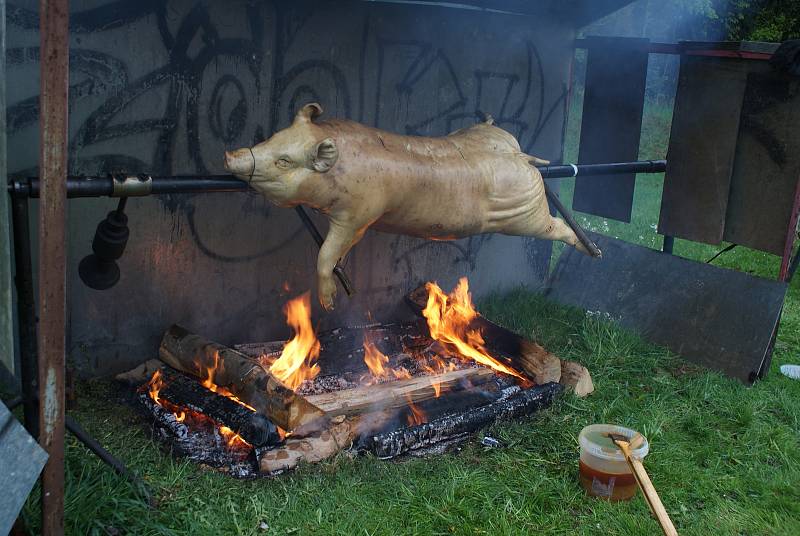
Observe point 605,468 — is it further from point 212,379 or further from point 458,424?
point 212,379

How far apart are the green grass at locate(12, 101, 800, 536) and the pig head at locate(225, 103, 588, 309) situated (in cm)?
104

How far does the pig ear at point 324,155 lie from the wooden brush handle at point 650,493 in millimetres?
1948

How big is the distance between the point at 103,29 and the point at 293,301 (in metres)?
2.21

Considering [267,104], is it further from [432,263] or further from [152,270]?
[432,263]

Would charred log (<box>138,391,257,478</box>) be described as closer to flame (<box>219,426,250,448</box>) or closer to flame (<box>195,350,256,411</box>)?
flame (<box>219,426,250,448</box>)

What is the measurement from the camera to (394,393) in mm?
4566

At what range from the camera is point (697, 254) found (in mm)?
9312

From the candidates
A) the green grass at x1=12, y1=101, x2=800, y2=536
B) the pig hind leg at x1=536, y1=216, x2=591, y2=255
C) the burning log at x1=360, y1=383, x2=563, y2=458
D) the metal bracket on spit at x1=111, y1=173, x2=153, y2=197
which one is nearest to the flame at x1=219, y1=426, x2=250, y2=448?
the green grass at x1=12, y1=101, x2=800, y2=536

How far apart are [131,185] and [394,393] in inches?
82.1

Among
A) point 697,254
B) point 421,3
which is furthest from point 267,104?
point 697,254

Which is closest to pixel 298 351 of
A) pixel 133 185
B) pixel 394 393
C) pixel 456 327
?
pixel 394 393

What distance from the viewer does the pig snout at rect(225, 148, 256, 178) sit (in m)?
3.41

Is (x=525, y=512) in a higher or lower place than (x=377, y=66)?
lower

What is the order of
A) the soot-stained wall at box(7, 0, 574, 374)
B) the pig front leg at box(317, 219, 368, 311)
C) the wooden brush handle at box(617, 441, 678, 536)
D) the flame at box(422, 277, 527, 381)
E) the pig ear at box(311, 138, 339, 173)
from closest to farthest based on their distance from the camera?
1. the wooden brush handle at box(617, 441, 678, 536)
2. the pig ear at box(311, 138, 339, 173)
3. the pig front leg at box(317, 219, 368, 311)
4. the soot-stained wall at box(7, 0, 574, 374)
5. the flame at box(422, 277, 527, 381)
